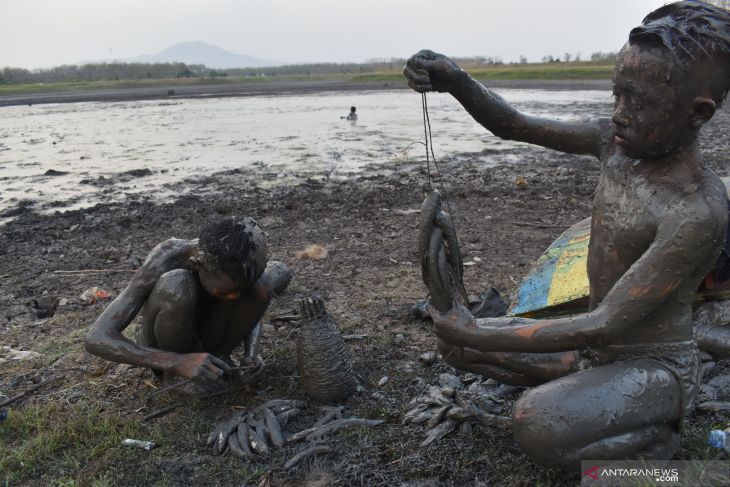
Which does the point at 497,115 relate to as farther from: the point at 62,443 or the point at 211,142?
the point at 211,142

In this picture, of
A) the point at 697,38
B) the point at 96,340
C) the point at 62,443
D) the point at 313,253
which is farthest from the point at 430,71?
the point at 313,253

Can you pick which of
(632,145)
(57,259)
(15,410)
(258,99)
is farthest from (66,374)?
(258,99)

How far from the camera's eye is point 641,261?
8.02 feet

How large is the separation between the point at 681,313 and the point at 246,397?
8.42ft

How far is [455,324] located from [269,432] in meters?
1.33

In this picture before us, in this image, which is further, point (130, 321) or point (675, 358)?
point (130, 321)

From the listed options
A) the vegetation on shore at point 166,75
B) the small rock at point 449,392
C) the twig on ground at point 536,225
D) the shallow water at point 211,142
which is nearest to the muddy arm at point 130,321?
the small rock at point 449,392

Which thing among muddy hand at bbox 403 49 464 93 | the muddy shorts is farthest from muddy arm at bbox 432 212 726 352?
muddy hand at bbox 403 49 464 93

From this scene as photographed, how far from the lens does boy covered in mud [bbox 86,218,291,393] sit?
3438mm

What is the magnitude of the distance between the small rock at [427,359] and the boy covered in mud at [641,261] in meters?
1.33

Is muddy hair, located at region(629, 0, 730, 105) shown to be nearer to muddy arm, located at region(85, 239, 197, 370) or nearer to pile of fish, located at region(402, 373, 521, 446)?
pile of fish, located at region(402, 373, 521, 446)

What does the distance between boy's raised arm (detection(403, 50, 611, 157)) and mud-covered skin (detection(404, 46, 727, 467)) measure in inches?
0.5

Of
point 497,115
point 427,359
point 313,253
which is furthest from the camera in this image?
point 313,253

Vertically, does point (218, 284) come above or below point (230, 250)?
below
